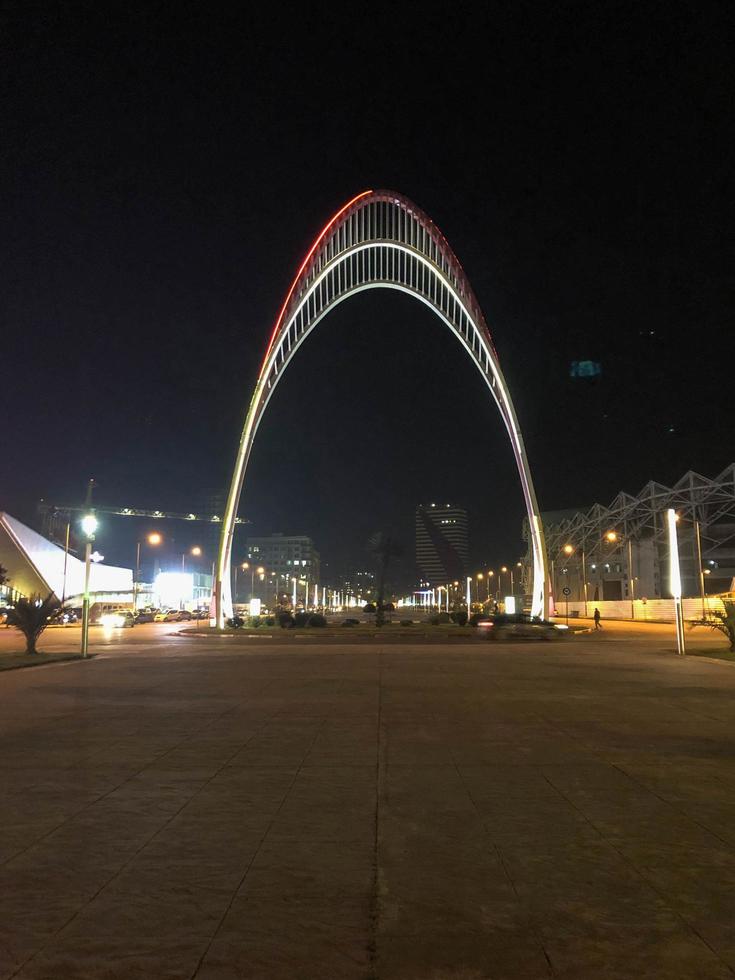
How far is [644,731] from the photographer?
37.9 ft

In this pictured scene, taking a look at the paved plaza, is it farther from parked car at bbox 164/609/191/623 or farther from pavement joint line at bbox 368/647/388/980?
parked car at bbox 164/609/191/623

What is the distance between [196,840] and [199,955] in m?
2.16

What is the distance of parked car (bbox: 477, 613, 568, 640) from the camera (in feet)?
139

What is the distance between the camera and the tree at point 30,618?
2736 cm

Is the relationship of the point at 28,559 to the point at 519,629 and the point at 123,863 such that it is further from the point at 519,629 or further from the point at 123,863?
the point at 123,863

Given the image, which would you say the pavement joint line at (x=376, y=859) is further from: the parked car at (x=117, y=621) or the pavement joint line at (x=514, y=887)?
the parked car at (x=117, y=621)

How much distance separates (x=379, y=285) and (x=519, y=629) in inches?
1353

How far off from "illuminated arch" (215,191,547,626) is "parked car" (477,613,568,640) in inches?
441

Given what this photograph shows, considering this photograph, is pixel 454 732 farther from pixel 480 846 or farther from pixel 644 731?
pixel 480 846

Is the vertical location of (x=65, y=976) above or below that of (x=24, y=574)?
below

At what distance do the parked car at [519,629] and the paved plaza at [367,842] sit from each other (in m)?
28.2

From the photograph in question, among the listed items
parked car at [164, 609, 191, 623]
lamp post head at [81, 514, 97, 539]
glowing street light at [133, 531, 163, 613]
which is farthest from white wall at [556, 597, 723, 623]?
lamp post head at [81, 514, 97, 539]

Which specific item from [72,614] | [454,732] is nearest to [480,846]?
[454,732]

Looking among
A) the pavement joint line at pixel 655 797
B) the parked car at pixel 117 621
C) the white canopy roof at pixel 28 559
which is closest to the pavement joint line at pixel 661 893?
the pavement joint line at pixel 655 797
